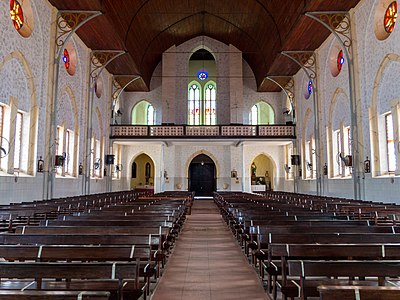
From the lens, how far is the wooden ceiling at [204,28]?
14.8 m

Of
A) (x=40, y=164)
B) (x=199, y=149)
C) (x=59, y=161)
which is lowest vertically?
(x=40, y=164)

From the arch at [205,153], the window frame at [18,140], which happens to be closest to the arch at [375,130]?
the window frame at [18,140]

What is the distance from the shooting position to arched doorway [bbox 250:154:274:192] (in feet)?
104

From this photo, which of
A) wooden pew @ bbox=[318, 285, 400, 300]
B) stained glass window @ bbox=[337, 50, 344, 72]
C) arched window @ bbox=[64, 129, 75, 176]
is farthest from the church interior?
stained glass window @ bbox=[337, 50, 344, 72]

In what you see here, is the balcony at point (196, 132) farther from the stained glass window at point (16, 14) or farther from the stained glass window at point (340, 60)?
the stained glass window at point (16, 14)

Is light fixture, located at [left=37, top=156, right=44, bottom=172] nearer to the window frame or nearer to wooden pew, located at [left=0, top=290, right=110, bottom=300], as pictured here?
the window frame

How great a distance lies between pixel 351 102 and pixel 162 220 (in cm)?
1024

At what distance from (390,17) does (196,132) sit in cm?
1314

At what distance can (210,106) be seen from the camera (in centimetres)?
2798

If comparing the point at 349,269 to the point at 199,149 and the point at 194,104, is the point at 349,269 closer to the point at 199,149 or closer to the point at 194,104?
the point at 199,149

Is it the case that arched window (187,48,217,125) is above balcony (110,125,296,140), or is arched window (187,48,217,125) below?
above

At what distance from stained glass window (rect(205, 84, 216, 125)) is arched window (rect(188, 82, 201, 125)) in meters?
0.70

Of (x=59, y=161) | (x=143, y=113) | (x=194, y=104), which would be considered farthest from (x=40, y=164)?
(x=194, y=104)

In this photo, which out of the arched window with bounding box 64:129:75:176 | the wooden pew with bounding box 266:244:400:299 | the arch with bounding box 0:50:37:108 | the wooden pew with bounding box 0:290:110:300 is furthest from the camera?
the arched window with bounding box 64:129:75:176
